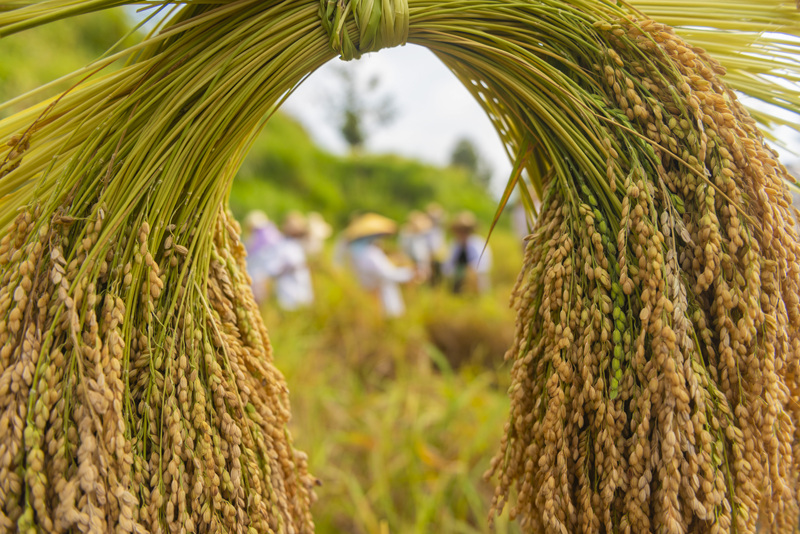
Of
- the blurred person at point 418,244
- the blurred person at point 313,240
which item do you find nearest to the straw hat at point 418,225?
the blurred person at point 418,244

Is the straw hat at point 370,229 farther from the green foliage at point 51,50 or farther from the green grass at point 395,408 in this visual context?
the green foliage at point 51,50

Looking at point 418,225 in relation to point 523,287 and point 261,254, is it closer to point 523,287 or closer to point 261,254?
point 261,254

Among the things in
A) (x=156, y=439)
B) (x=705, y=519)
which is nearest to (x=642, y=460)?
(x=705, y=519)

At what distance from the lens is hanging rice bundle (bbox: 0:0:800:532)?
786 millimetres

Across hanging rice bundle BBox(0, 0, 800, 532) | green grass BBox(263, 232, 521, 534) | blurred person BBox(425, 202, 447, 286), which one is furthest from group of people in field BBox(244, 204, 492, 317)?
hanging rice bundle BBox(0, 0, 800, 532)

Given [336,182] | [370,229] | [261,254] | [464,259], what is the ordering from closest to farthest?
[261,254], [370,229], [464,259], [336,182]

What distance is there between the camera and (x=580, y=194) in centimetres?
94

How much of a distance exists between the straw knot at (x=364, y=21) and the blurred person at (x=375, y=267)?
16.6 feet

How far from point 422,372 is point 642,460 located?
3.61 meters

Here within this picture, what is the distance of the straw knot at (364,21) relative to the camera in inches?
36.1

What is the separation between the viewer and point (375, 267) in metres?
6.32

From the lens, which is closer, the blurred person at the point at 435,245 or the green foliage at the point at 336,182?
the blurred person at the point at 435,245

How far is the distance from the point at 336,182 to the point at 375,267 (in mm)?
10455

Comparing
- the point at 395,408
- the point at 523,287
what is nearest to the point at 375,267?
the point at 395,408
